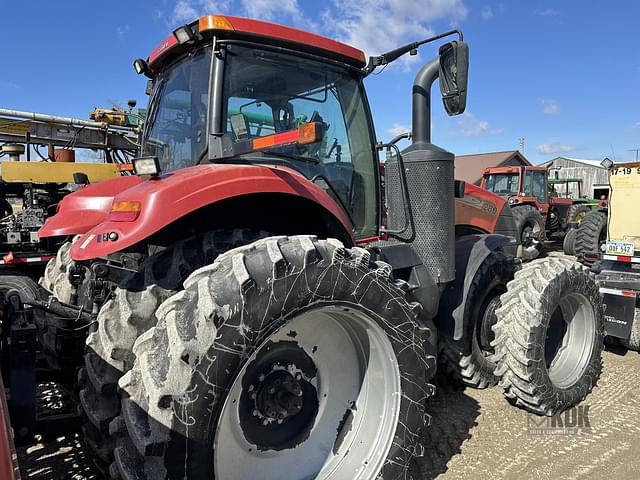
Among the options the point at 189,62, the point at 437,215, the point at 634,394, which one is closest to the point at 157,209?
the point at 189,62

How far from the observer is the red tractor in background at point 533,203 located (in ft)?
43.3

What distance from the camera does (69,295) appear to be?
10.7ft

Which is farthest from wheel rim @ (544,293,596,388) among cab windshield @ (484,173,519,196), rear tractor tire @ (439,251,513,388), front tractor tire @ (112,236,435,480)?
cab windshield @ (484,173,519,196)

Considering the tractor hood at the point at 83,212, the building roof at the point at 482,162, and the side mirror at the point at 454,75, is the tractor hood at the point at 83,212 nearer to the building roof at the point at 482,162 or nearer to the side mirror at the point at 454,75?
the side mirror at the point at 454,75

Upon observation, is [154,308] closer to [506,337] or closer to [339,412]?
[339,412]

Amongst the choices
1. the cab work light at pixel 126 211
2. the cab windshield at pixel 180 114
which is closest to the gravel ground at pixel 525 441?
the cab work light at pixel 126 211

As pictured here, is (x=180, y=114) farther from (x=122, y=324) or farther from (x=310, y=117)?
(x=122, y=324)

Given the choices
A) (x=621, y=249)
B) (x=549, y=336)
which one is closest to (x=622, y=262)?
(x=621, y=249)

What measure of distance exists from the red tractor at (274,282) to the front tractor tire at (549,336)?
0.07 feet

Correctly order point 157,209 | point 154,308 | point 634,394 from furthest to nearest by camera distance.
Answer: point 634,394
point 154,308
point 157,209

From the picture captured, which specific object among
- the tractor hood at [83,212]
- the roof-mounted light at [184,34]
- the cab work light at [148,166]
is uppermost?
the roof-mounted light at [184,34]

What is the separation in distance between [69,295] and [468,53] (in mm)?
2959

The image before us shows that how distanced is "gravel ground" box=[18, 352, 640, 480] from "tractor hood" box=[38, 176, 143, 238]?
1278mm

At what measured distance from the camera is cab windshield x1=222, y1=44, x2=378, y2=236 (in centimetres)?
Result: 265
